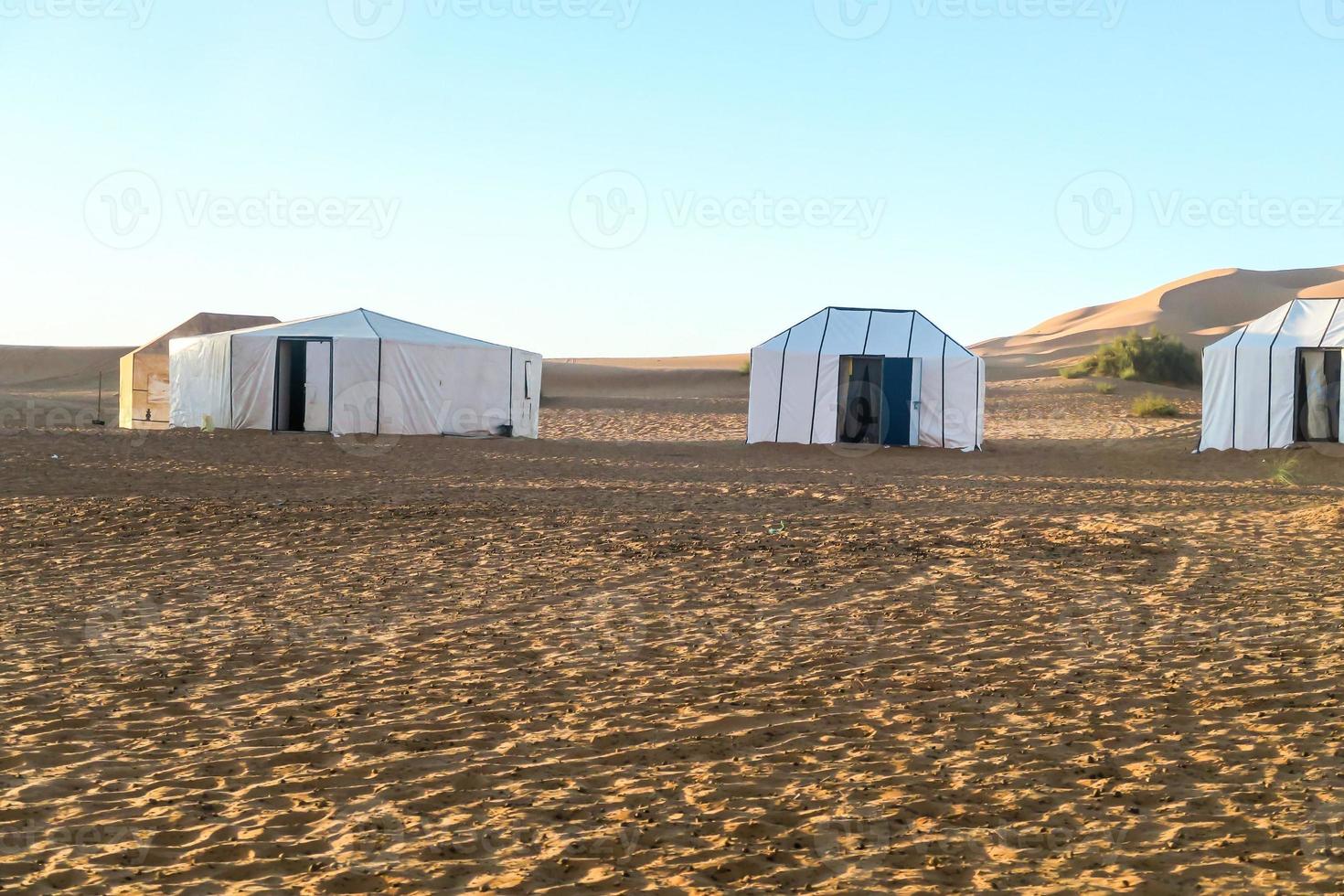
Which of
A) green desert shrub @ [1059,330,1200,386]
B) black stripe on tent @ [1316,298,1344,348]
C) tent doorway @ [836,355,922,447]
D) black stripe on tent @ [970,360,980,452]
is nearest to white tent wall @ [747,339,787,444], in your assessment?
tent doorway @ [836,355,922,447]

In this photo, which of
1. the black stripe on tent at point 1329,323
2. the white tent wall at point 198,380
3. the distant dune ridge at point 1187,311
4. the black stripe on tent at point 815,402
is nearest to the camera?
the black stripe on tent at point 1329,323

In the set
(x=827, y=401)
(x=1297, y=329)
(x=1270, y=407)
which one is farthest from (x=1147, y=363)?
(x=827, y=401)

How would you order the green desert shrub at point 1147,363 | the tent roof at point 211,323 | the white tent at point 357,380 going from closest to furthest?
1. the white tent at point 357,380
2. the tent roof at point 211,323
3. the green desert shrub at point 1147,363

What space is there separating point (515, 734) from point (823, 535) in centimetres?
565

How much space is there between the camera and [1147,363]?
1485 inches

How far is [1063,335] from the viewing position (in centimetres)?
7769

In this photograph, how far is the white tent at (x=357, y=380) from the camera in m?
20.8

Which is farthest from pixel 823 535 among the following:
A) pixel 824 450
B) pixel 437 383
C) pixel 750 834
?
pixel 437 383

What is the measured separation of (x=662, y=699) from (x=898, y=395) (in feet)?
54.0

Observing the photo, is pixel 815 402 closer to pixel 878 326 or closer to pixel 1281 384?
pixel 878 326

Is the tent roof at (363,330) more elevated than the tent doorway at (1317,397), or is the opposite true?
the tent roof at (363,330)

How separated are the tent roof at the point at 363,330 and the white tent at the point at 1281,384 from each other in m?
12.5

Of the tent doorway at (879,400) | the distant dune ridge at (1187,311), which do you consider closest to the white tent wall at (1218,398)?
Result: the tent doorway at (879,400)

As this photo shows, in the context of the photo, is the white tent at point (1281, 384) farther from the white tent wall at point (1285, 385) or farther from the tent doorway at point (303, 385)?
the tent doorway at point (303, 385)
